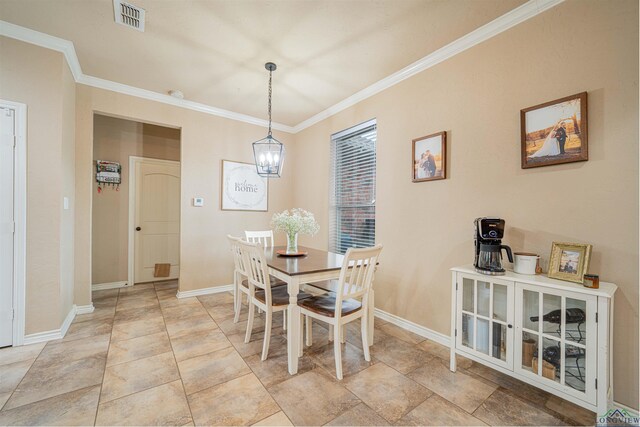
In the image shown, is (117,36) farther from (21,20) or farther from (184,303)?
(184,303)

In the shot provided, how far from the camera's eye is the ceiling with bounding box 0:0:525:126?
2.04m

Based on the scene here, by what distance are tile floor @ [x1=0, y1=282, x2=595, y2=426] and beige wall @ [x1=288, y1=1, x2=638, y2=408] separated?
58 cm

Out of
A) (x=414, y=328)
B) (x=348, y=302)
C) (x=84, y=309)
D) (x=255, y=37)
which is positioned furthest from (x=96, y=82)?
(x=414, y=328)

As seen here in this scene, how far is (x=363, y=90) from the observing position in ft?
10.9

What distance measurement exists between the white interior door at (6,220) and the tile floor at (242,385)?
233 mm

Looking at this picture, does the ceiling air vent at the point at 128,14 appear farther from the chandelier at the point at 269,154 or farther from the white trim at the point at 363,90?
the chandelier at the point at 269,154

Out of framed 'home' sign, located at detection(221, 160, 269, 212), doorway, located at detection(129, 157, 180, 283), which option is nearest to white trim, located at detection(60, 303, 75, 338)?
doorway, located at detection(129, 157, 180, 283)

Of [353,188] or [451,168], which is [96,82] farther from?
[451,168]

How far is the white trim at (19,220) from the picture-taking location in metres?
2.30

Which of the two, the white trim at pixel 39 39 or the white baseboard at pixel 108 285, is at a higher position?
the white trim at pixel 39 39

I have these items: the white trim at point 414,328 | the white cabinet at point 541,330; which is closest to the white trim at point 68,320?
the white trim at point 414,328

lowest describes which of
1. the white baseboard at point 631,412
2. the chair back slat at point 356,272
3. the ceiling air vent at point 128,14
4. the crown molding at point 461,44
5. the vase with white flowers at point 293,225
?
the white baseboard at point 631,412

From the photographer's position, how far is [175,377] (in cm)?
192

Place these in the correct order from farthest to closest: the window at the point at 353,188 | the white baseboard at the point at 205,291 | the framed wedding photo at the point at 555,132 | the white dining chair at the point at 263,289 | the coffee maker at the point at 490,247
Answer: the white baseboard at the point at 205,291
the window at the point at 353,188
the white dining chair at the point at 263,289
the coffee maker at the point at 490,247
the framed wedding photo at the point at 555,132
